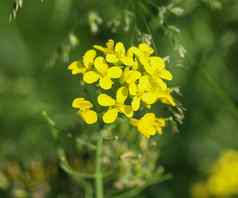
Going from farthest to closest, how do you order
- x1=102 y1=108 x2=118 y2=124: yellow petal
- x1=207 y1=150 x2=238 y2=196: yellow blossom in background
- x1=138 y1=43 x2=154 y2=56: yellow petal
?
x1=207 y1=150 x2=238 y2=196: yellow blossom in background < x1=138 y1=43 x2=154 y2=56: yellow petal < x1=102 y1=108 x2=118 y2=124: yellow petal

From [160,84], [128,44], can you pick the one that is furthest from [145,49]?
[128,44]

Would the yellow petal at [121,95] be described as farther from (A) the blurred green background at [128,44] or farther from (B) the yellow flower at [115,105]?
(A) the blurred green background at [128,44]

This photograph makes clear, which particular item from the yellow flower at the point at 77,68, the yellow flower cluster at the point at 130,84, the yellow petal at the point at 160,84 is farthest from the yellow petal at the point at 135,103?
the yellow flower at the point at 77,68

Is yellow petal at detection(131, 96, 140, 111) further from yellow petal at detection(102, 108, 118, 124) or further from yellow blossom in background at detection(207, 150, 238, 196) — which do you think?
yellow blossom in background at detection(207, 150, 238, 196)

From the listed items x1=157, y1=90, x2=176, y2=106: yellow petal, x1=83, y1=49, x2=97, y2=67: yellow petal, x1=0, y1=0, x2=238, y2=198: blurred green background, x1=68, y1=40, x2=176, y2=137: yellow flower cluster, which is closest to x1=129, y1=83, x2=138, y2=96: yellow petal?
x1=68, y1=40, x2=176, y2=137: yellow flower cluster

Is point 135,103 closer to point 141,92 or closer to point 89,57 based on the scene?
point 141,92

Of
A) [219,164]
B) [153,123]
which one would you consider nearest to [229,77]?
[219,164]

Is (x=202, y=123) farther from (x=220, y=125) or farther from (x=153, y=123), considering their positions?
(x=153, y=123)

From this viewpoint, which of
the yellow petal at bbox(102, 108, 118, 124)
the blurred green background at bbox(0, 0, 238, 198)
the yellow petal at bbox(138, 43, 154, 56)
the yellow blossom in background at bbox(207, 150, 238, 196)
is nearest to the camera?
the yellow petal at bbox(102, 108, 118, 124)
